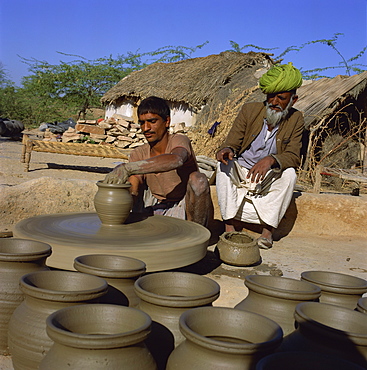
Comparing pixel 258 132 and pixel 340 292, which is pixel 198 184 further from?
pixel 340 292

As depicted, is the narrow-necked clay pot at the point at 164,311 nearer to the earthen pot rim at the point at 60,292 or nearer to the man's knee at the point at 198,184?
the earthen pot rim at the point at 60,292

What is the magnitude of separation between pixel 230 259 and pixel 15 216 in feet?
7.48

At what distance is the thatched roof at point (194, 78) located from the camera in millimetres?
13742

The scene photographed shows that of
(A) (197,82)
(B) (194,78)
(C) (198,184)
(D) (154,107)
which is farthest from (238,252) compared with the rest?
(B) (194,78)

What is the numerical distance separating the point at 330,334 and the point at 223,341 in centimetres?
38

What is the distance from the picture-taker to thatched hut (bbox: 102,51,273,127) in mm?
13469

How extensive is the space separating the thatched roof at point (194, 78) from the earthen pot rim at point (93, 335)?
12.4 metres

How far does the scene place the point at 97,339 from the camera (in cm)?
127

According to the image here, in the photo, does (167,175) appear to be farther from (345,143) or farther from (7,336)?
(345,143)

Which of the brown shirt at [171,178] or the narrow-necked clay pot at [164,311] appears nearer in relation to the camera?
the narrow-necked clay pot at [164,311]

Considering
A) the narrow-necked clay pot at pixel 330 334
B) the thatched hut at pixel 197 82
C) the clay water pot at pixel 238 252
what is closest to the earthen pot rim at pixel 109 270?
the narrow-necked clay pot at pixel 330 334

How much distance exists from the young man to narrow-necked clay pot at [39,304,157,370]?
1.89 meters

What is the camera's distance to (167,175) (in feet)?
12.7

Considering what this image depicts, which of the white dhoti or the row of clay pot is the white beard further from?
the row of clay pot
